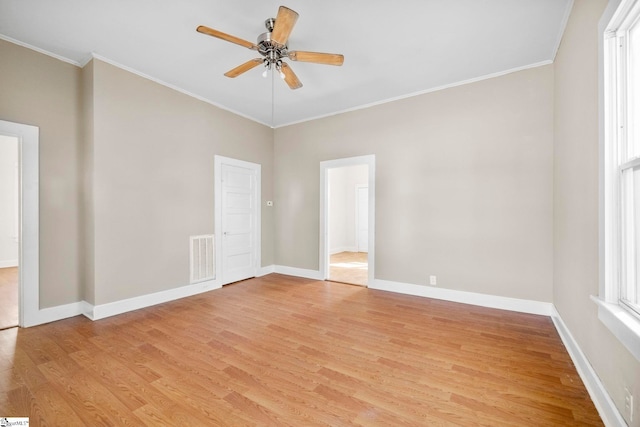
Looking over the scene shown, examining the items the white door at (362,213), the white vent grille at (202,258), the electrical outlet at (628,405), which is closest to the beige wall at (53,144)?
the white vent grille at (202,258)

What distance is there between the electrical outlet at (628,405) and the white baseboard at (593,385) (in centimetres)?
5

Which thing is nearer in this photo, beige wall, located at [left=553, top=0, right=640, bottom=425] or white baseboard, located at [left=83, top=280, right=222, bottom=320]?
beige wall, located at [left=553, top=0, right=640, bottom=425]

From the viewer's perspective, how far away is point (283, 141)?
5602 mm

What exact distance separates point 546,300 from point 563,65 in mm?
2639

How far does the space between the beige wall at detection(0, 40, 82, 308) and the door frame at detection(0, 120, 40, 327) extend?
65 mm

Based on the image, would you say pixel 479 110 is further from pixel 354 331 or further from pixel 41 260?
pixel 41 260

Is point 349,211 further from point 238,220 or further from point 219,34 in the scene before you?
point 219,34

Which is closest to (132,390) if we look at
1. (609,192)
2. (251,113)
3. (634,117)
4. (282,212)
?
(609,192)

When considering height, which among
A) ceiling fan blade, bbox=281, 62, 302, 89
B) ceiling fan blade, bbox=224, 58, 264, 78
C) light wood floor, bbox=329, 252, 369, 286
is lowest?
light wood floor, bbox=329, 252, 369, 286

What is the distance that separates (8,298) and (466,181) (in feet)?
22.3

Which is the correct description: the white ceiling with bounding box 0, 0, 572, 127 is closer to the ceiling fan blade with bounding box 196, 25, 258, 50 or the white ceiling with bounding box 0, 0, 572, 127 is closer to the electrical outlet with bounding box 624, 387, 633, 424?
the ceiling fan blade with bounding box 196, 25, 258, 50

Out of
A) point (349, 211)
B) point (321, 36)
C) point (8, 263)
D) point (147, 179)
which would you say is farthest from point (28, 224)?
point (349, 211)

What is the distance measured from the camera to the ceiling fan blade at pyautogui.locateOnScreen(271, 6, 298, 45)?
200cm

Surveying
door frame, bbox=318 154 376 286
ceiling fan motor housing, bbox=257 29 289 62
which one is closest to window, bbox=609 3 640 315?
ceiling fan motor housing, bbox=257 29 289 62
